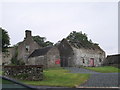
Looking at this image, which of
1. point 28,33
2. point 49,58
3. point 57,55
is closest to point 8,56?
point 28,33

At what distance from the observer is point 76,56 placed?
2174 inches

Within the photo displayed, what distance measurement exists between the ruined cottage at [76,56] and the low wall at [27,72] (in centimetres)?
3003

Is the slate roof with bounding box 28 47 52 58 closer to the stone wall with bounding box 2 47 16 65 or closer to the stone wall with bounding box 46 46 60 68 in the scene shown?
the stone wall with bounding box 46 46 60 68

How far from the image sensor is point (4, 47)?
1747 inches

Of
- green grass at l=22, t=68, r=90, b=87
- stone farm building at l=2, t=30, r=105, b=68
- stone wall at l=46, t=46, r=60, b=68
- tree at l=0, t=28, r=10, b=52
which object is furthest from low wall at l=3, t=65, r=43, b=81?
stone farm building at l=2, t=30, r=105, b=68

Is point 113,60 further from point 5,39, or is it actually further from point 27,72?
point 27,72

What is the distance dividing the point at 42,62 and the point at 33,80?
27.2 meters

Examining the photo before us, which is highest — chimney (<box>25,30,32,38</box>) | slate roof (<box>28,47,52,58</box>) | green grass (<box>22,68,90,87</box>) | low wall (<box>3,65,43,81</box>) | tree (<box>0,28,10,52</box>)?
chimney (<box>25,30,32,38</box>)

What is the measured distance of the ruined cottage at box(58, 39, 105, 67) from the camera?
55.5 meters

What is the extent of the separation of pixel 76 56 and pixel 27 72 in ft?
101

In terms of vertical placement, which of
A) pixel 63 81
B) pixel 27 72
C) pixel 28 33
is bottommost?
pixel 63 81

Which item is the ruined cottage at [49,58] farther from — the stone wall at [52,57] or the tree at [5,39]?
Answer: the tree at [5,39]

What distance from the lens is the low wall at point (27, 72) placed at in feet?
81.7

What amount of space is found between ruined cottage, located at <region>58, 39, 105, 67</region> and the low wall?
30030mm
